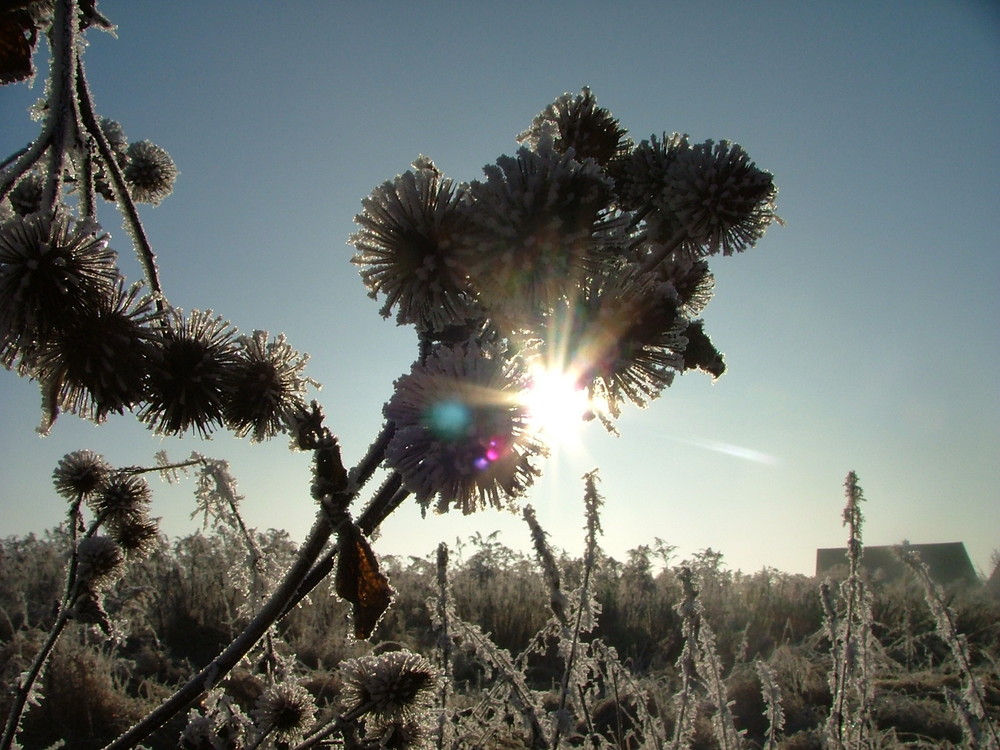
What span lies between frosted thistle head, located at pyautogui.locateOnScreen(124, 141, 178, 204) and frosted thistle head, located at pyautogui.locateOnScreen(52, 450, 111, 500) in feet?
3.56

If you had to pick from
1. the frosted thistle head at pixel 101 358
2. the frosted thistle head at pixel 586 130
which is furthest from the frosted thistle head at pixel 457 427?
the frosted thistle head at pixel 586 130

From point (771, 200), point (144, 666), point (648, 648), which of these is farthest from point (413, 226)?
point (648, 648)

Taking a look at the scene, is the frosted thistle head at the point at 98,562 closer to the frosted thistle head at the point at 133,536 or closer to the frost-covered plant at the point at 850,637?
the frosted thistle head at the point at 133,536

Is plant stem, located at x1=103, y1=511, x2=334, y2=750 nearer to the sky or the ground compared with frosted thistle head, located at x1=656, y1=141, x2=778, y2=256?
nearer to the ground

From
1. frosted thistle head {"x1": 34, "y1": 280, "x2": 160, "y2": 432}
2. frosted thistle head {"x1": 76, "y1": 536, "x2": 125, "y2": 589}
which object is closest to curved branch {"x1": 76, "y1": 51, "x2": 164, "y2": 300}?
frosted thistle head {"x1": 34, "y1": 280, "x2": 160, "y2": 432}

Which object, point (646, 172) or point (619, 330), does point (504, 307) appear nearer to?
point (619, 330)

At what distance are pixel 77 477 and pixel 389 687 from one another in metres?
1.67

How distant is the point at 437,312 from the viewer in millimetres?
913

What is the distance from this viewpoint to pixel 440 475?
29.8 inches

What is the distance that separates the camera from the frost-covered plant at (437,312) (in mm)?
791

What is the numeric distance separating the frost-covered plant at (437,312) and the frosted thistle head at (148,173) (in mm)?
993

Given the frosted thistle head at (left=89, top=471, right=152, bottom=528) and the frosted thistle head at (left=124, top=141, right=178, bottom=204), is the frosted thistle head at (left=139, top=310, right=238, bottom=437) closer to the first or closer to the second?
the frosted thistle head at (left=124, top=141, right=178, bottom=204)

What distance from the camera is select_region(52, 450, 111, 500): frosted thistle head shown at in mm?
2449

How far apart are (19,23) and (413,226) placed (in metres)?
0.84
